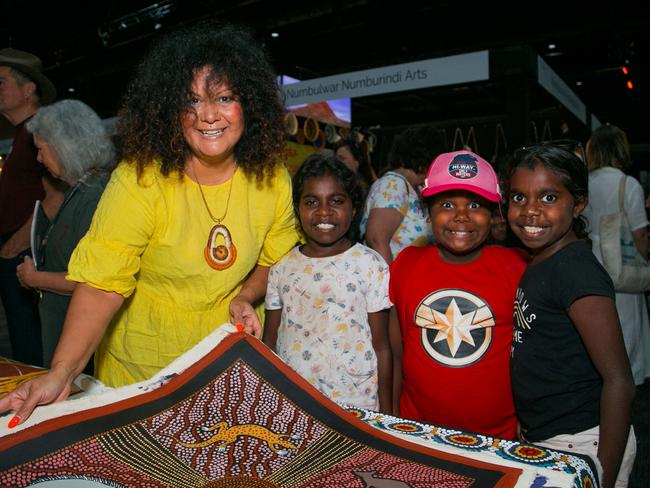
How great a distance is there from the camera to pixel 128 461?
0.97m

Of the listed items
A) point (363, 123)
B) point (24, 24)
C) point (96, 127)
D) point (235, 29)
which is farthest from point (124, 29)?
point (363, 123)

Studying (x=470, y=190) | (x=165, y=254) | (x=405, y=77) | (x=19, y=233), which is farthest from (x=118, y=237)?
(x=405, y=77)

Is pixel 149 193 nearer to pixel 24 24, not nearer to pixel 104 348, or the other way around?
pixel 104 348

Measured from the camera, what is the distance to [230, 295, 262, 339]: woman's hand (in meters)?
1.34

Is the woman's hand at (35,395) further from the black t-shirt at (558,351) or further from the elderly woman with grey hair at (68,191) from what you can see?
the black t-shirt at (558,351)

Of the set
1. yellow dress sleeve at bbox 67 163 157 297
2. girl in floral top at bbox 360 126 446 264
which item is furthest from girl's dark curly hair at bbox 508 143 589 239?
girl in floral top at bbox 360 126 446 264

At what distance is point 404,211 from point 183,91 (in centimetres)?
140

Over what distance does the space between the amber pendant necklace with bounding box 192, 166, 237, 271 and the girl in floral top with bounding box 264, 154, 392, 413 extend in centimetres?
36

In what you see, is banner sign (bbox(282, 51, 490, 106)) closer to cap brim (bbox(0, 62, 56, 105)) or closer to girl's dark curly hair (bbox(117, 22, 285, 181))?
cap brim (bbox(0, 62, 56, 105))

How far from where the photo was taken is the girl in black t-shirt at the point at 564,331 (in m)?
1.17

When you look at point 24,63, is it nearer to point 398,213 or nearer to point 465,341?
point 398,213

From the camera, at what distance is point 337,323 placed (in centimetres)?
171

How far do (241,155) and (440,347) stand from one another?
737 millimetres

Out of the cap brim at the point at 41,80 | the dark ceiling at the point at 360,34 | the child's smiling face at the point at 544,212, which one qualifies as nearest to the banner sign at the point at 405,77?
the dark ceiling at the point at 360,34
